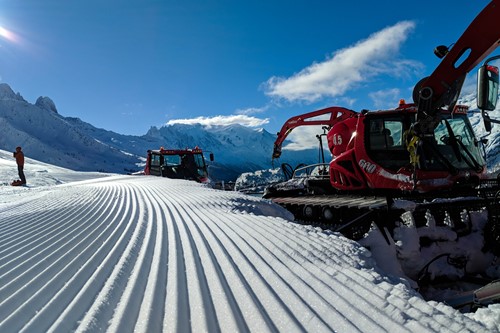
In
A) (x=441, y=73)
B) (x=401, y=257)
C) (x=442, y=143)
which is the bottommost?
(x=401, y=257)

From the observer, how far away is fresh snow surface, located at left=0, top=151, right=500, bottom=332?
1.99m

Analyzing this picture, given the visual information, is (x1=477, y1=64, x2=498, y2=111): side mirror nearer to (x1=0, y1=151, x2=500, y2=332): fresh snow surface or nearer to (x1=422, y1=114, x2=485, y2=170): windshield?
(x1=422, y1=114, x2=485, y2=170): windshield

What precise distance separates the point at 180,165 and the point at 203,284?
53.6ft

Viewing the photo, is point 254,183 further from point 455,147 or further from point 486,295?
point 486,295

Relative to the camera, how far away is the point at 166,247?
3.52 m

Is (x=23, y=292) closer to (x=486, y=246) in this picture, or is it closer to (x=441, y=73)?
(x=486, y=246)

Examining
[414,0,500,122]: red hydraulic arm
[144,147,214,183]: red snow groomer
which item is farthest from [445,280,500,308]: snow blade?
[144,147,214,183]: red snow groomer

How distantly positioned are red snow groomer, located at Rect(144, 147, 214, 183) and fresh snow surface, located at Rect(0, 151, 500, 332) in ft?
45.6

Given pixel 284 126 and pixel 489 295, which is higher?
pixel 284 126

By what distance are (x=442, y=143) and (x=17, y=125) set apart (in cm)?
19970

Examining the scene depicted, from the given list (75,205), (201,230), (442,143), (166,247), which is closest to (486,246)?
(442,143)

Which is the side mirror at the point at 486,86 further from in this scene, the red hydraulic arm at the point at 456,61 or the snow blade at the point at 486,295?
the snow blade at the point at 486,295

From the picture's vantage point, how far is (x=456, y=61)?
18.6 feet

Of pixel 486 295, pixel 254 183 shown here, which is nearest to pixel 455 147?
pixel 486 295
